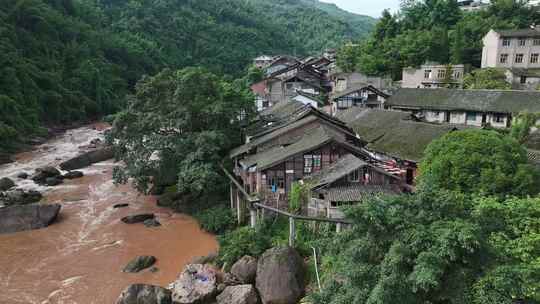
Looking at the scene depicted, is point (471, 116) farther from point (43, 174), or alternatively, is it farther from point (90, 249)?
point (43, 174)

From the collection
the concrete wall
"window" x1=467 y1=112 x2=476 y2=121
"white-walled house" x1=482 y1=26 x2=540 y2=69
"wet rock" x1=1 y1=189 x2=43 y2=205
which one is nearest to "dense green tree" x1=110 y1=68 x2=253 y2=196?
"wet rock" x1=1 y1=189 x2=43 y2=205

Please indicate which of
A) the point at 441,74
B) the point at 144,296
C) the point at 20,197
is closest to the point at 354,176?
the point at 144,296

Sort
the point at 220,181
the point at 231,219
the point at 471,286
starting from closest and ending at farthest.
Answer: the point at 471,286, the point at 231,219, the point at 220,181

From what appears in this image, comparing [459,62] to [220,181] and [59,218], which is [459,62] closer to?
[220,181]

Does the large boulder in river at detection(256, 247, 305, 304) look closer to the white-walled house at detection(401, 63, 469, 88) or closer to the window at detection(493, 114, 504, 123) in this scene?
the window at detection(493, 114, 504, 123)

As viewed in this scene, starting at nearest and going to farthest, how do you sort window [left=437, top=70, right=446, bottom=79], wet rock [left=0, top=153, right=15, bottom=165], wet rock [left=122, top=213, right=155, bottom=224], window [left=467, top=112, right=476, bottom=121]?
wet rock [left=122, top=213, right=155, bottom=224]
window [left=467, top=112, right=476, bottom=121]
wet rock [left=0, top=153, right=15, bottom=165]
window [left=437, top=70, right=446, bottom=79]

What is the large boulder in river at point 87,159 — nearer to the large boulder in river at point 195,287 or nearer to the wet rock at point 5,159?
the wet rock at point 5,159

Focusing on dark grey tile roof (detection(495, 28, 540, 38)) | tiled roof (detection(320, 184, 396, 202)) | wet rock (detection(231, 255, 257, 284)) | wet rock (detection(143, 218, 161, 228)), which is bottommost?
wet rock (detection(143, 218, 161, 228))

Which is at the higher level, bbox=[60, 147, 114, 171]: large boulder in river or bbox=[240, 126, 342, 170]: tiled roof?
bbox=[240, 126, 342, 170]: tiled roof

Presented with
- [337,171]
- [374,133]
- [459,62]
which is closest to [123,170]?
[337,171]
